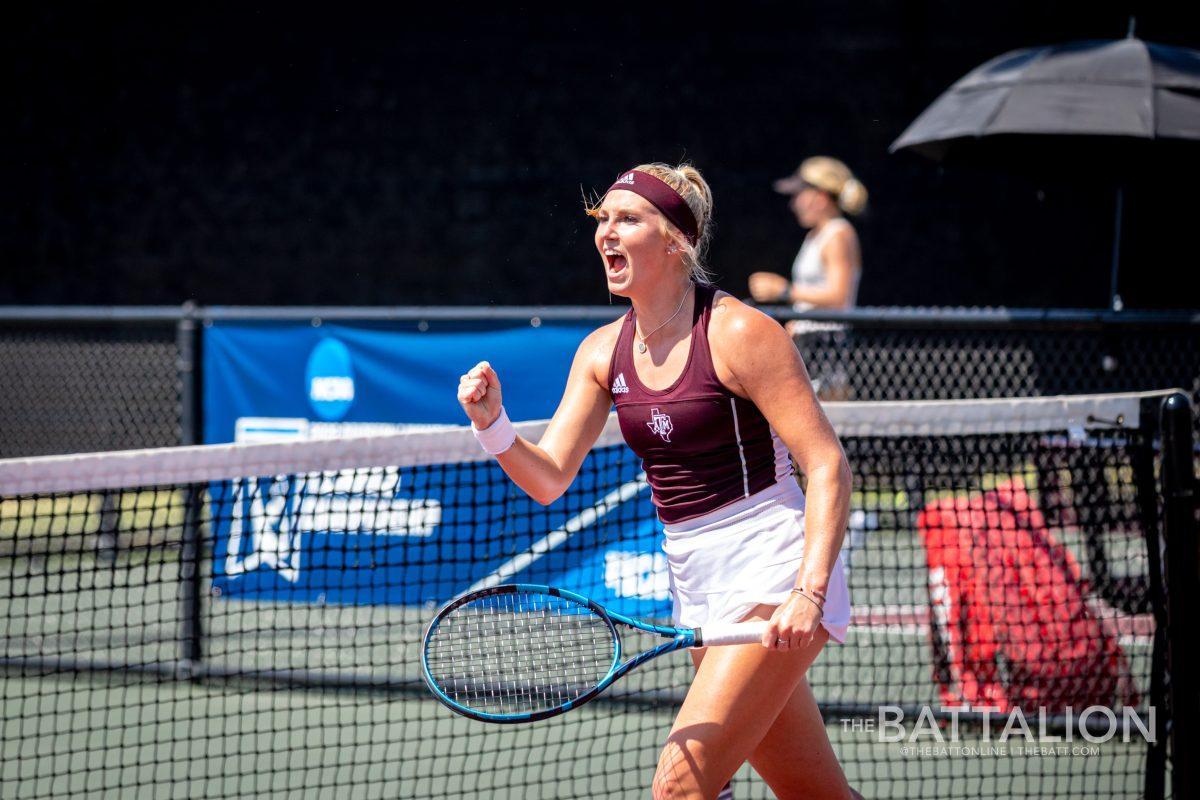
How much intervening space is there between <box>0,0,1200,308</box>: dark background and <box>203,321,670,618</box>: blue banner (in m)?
5.05

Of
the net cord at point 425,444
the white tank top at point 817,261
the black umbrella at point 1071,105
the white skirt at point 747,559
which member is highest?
the black umbrella at point 1071,105

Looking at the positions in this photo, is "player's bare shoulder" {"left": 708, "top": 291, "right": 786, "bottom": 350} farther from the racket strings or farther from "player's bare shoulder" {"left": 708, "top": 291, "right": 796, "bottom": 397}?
the racket strings

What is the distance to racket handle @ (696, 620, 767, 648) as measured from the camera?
9.55 feet

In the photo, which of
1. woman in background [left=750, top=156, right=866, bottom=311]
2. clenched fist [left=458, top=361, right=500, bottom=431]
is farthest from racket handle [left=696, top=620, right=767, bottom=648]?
woman in background [left=750, top=156, right=866, bottom=311]

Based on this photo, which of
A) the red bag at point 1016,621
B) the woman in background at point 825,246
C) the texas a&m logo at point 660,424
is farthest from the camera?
the woman in background at point 825,246

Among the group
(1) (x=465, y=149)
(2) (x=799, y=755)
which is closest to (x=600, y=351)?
(2) (x=799, y=755)

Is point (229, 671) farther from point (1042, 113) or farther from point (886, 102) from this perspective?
point (886, 102)

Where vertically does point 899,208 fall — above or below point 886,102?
below

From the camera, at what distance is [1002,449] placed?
5.32m

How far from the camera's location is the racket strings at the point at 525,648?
327 cm

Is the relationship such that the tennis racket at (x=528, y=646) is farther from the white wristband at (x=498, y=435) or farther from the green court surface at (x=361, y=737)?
the green court surface at (x=361, y=737)

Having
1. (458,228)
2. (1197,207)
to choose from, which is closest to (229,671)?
(458,228)

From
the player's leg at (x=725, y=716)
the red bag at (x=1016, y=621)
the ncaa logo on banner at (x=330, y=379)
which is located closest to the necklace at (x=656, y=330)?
the player's leg at (x=725, y=716)

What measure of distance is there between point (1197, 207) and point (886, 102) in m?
2.56
